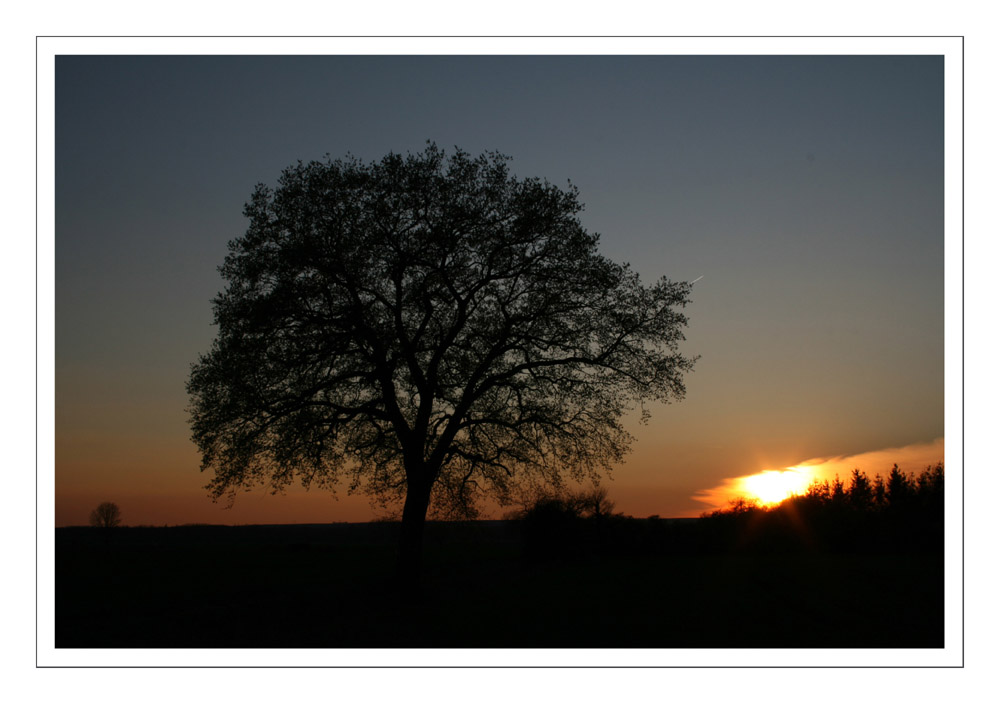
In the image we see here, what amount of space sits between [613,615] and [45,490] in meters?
15.3

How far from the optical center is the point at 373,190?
22938 millimetres

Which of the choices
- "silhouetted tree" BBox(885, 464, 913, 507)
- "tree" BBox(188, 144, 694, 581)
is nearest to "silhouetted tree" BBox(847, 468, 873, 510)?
"silhouetted tree" BBox(885, 464, 913, 507)

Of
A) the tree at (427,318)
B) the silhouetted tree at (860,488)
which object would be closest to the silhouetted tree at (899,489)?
the silhouetted tree at (860,488)

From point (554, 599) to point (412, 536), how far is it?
535cm

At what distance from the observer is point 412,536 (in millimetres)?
22750

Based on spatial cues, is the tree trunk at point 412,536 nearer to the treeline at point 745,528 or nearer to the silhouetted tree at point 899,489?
the treeline at point 745,528

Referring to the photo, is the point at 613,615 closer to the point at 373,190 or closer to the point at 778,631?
the point at 778,631

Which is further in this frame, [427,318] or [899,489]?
[899,489]

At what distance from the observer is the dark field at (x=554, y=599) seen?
1905 centimetres

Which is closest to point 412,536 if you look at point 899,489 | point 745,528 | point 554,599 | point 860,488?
point 554,599

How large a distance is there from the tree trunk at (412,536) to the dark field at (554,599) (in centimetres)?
65

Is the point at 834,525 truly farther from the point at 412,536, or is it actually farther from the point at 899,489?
the point at 412,536

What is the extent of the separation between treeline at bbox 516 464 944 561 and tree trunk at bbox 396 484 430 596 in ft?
43.4
